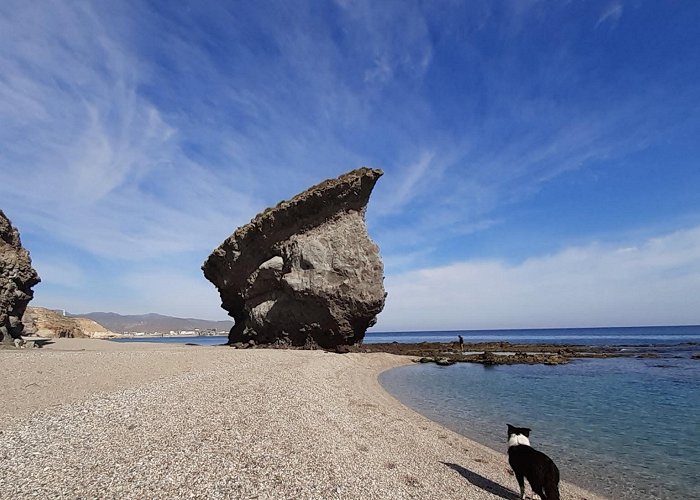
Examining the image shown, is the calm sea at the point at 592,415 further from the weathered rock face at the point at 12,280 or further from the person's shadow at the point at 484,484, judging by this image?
the weathered rock face at the point at 12,280

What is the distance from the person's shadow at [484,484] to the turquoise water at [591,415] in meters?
2.38

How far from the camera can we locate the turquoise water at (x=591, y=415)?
921 centimetres

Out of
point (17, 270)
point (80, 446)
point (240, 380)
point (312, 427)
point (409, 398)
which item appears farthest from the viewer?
point (17, 270)

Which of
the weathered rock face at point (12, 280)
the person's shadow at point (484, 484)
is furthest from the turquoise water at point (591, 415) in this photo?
the weathered rock face at point (12, 280)

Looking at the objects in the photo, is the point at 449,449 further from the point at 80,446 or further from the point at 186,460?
the point at 80,446

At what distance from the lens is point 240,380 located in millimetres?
13883

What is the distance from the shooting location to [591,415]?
48.3 ft

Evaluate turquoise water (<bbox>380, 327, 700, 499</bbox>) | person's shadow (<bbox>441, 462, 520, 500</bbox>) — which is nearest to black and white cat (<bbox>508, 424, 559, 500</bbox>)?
person's shadow (<bbox>441, 462, 520, 500</bbox>)

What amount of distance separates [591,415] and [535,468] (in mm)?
10492

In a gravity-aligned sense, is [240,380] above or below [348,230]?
below

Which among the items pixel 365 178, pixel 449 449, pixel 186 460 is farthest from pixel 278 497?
pixel 365 178

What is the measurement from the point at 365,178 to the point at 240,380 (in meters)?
23.1

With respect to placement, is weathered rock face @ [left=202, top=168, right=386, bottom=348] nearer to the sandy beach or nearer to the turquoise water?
the turquoise water

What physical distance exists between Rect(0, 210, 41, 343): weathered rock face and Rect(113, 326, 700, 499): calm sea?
25947 millimetres
